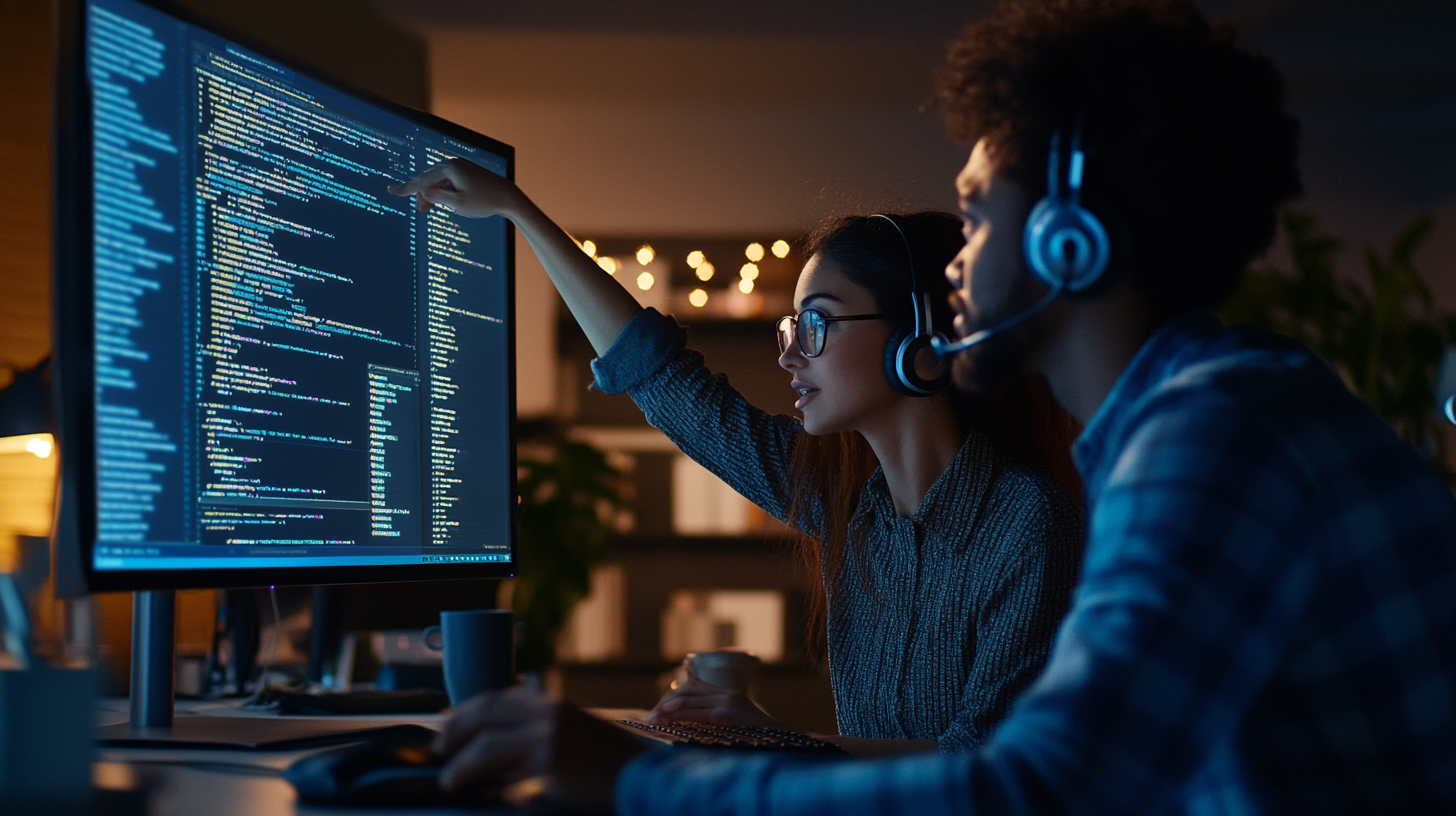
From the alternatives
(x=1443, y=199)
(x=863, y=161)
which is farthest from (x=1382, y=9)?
(x=863, y=161)

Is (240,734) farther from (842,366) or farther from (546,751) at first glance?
(842,366)

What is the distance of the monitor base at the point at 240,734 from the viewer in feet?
2.97

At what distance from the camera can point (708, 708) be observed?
1197 millimetres

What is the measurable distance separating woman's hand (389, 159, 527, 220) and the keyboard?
1.86 ft

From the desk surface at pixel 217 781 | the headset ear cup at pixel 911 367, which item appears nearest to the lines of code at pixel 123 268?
the desk surface at pixel 217 781

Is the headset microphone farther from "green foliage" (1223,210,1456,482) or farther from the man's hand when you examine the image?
"green foliage" (1223,210,1456,482)

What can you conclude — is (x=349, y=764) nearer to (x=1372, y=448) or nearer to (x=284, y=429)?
(x=284, y=429)

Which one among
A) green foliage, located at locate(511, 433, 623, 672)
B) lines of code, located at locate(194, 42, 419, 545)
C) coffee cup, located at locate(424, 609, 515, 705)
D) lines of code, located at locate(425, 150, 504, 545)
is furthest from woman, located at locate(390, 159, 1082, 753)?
green foliage, located at locate(511, 433, 623, 672)

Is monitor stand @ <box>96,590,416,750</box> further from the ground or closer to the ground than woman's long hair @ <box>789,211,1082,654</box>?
closer to the ground

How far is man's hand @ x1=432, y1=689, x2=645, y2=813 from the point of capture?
0.62 meters

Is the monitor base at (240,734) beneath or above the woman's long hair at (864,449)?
beneath

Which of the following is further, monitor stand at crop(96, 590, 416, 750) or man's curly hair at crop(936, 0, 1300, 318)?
monitor stand at crop(96, 590, 416, 750)

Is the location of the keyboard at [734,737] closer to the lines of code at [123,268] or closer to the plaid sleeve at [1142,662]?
the plaid sleeve at [1142,662]

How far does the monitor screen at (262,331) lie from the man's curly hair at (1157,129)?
0.59m
